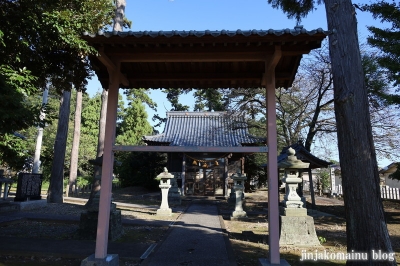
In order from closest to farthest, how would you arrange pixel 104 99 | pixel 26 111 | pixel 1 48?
pixel 26 111 → pixel 1 48 → pixel 104 99

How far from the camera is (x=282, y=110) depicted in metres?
15.8

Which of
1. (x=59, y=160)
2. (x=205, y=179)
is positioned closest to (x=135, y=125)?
(x=205, y=179)

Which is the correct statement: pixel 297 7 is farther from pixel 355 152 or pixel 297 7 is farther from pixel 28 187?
pixel 28 187

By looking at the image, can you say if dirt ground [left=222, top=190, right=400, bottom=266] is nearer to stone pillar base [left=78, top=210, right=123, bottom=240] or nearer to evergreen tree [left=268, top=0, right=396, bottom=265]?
evergreen tree [left=268, top=0, right=396, bottom=265]

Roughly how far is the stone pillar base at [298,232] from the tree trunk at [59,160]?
463 inches

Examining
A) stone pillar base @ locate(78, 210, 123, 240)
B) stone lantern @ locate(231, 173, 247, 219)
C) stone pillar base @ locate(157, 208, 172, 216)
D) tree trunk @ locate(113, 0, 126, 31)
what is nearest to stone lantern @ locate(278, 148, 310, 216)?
stone lantern @ locate(231, 173, 247, 219)

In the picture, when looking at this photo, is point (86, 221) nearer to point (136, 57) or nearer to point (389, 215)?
point (136, 57)

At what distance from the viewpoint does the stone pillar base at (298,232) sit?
7289 millimetres

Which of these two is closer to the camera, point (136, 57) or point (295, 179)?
point (136, 57)

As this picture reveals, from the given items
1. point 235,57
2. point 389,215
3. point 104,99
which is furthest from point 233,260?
point 389,215

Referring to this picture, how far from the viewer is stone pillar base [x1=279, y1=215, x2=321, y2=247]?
7289 millimetres

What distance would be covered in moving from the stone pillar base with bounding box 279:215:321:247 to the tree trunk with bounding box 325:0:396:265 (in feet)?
11.1

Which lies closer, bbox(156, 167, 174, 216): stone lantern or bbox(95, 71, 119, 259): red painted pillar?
bbox(95, 71, 119, 259): red painted pillar

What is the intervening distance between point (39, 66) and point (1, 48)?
2.48ft
